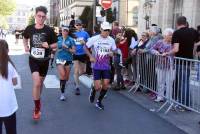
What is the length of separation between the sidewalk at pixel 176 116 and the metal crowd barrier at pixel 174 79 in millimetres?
Result: 222

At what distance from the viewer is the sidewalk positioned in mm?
8016

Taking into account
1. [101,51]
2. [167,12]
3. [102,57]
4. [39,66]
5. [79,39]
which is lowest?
[39,66]

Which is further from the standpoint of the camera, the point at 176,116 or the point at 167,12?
the point at 167,12

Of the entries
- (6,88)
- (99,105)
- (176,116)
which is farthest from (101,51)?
(6,88)

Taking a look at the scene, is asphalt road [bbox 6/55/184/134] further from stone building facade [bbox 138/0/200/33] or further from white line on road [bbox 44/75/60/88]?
stone building facade [bbox 138/0/200/33]

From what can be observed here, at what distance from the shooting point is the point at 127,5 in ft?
145

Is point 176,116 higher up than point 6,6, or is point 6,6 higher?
point 6,6

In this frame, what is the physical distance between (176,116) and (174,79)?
792 mm

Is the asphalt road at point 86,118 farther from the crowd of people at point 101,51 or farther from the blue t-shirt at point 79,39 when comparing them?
the blue t-shirt at point 79,39

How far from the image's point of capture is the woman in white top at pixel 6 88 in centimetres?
522

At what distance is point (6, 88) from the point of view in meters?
5.28

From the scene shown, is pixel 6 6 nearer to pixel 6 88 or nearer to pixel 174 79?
pixel 174 79

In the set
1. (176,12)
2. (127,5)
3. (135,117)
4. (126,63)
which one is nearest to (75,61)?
(126,63)

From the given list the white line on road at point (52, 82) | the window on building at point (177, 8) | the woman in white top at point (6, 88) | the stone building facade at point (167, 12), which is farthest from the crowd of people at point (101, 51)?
the window on building at point (177, 8)
